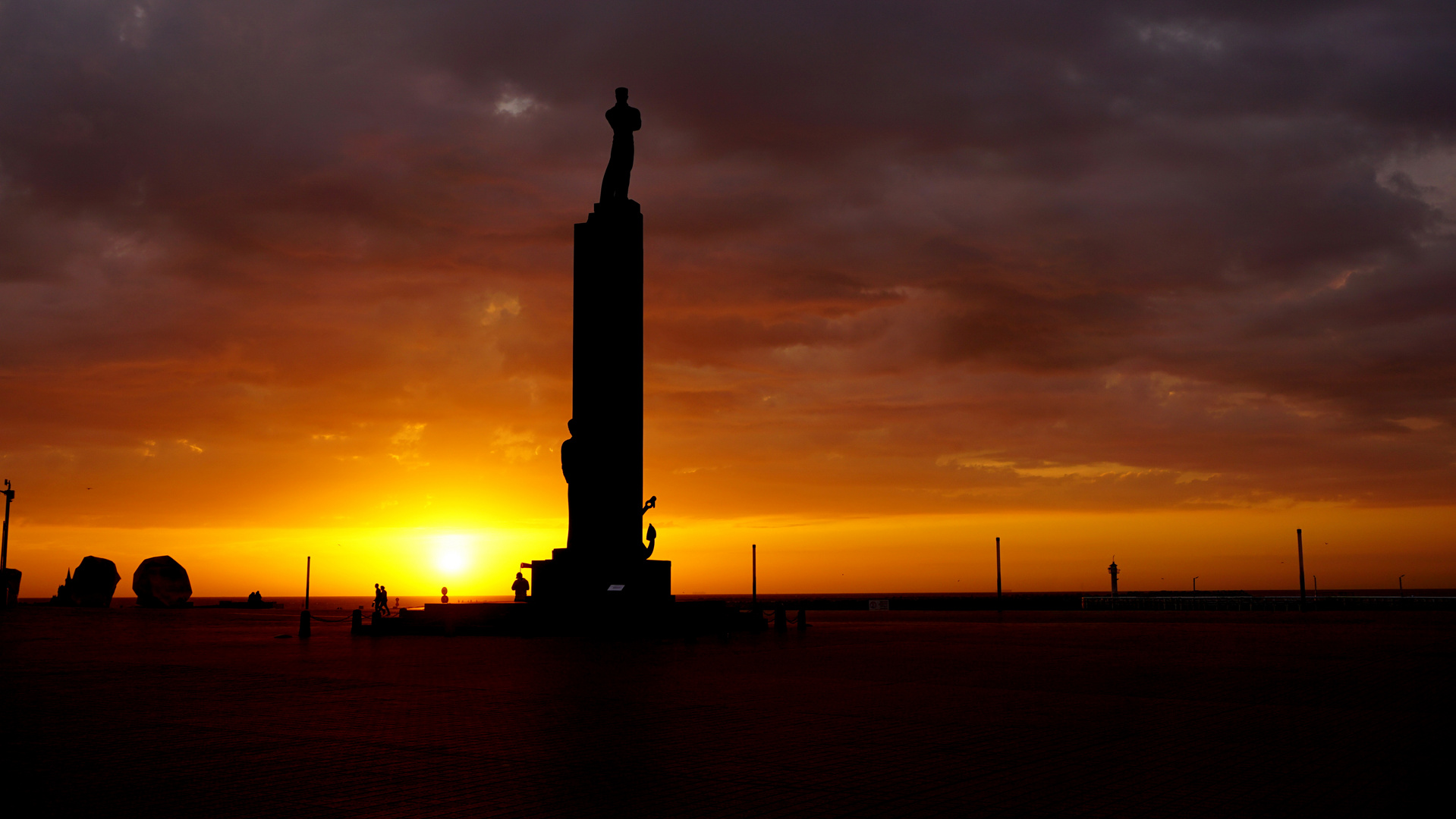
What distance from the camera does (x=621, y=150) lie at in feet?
99.6

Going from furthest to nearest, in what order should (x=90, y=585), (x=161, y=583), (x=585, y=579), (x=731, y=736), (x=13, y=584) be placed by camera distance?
(x=161, y=583), (x=90, y=585), (x=13, y=584), (x=585, y=579), (x=731, y=736)

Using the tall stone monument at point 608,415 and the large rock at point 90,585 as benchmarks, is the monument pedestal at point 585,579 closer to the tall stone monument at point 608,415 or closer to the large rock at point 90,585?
the tall stone monument at point 608,415

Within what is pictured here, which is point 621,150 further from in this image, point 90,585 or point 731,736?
point 90,585

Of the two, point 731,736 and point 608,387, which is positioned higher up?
point 608,387

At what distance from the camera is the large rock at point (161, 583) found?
98062 millimetres

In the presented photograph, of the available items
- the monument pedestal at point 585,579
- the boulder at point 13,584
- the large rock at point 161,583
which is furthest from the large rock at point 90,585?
the monument pedestal at point 585,579

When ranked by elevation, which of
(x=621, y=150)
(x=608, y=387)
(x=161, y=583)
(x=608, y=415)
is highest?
(x=621, y=150)

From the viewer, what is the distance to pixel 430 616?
27.9m

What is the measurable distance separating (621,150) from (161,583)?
8745cm

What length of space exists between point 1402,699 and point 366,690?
11526 millimetres

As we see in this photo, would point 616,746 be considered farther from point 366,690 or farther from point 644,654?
point 644,654

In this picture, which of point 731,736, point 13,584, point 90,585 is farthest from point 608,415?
point 90,585

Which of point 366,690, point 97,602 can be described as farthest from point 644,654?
point 97,602

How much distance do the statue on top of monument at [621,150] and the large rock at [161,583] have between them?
3355 inches
